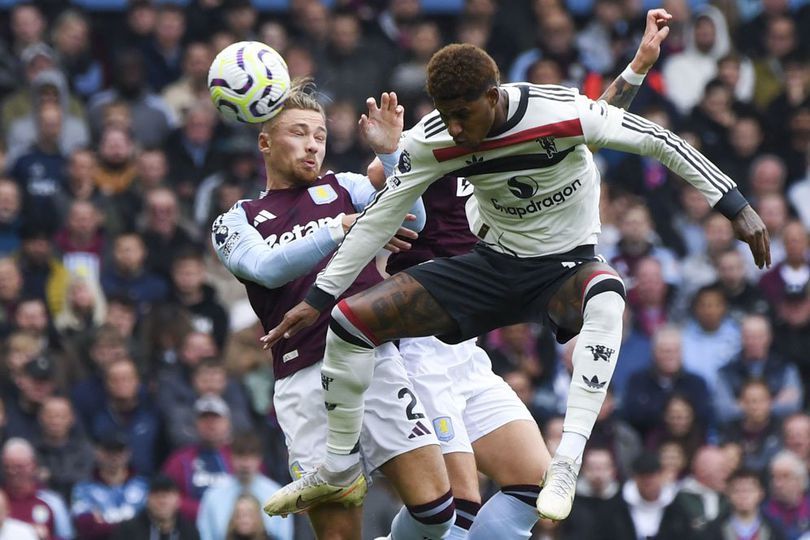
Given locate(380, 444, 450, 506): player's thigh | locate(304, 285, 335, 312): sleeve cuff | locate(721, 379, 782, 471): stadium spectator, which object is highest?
locate(304, 285, 335, 312): sleeve cuff

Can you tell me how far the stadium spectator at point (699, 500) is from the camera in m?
12.4

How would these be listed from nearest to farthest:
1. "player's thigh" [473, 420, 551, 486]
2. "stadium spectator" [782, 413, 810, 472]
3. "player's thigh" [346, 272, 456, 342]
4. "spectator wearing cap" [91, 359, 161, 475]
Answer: "player's thigh" [346, 272, 456, 342] < "player's thigh" [473, 420, 551, 486] < "spectator wearing cap" [91, 359, 161, 475] < "stadium spectator" [782, 413, 810, 472]

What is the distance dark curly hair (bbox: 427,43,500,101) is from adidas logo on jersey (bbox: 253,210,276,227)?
4.05 ft

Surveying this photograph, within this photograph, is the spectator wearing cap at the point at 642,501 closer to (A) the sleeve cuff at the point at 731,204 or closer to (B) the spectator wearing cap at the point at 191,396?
(B) the spectator wearing cap at the point at 191,396

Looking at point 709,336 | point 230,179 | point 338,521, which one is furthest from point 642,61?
point 230,179

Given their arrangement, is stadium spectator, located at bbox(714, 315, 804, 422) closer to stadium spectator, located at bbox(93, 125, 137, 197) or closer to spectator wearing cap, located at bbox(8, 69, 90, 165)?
stadium spectator, located at bbox(93, 125, 137, 197)

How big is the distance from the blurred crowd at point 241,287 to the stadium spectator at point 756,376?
23 mm

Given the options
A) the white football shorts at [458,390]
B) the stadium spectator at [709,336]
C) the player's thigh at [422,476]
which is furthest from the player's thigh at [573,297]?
the stadium spectator at [709,336]

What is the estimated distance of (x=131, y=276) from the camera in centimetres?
1388

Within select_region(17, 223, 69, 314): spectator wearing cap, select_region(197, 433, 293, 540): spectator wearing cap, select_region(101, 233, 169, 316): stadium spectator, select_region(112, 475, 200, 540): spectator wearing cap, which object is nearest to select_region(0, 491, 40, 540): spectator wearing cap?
select_region(112, 475, 200, 540): spectator wearing cap

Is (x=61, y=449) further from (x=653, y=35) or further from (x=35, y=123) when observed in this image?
(x=653, y=35)

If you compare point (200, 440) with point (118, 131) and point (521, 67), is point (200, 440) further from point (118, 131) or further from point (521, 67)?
point (521, 67)

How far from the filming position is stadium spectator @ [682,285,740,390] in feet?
46.5

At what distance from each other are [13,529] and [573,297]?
17.0ft
